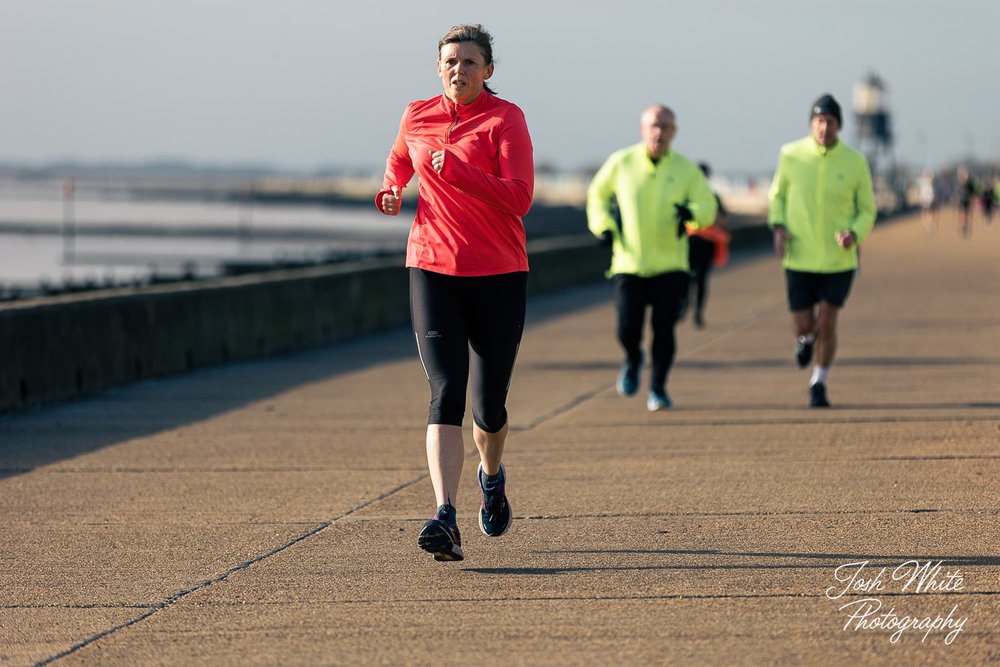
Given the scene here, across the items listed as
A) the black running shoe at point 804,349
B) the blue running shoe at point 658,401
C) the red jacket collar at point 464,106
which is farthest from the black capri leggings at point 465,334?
the black running shoe at point 804,349

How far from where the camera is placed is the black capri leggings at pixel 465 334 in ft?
21.0

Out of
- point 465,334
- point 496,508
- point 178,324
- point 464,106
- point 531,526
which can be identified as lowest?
point 178,324

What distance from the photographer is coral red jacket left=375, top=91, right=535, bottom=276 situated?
6.35 meters

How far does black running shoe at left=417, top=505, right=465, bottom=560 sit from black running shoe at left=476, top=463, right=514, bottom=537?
0.40m

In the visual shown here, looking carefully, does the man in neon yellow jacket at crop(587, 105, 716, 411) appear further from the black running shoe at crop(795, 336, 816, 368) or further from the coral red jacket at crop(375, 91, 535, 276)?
the coral red jacket at crop(375, 91, 535, 276)

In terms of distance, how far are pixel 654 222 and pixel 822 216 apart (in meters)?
1.03

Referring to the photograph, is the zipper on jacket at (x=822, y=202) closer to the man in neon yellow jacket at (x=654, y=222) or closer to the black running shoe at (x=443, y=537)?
the man in neon yellow jacket at (x=654, y=222)

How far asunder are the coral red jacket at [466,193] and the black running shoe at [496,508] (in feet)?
2.73

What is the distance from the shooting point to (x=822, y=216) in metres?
11.0

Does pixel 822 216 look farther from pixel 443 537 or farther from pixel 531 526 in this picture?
pixel 443 537

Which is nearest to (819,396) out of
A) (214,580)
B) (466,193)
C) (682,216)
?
(682,216)

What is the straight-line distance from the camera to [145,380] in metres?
13.5

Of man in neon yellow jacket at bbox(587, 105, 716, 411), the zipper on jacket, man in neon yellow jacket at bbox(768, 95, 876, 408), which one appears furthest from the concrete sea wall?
the zipper on jacket

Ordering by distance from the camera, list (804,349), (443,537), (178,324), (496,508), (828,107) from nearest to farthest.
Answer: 1. (443,537)
2. (496,508)
3. (828,107)
4. (804,349)
5. (178,324)
